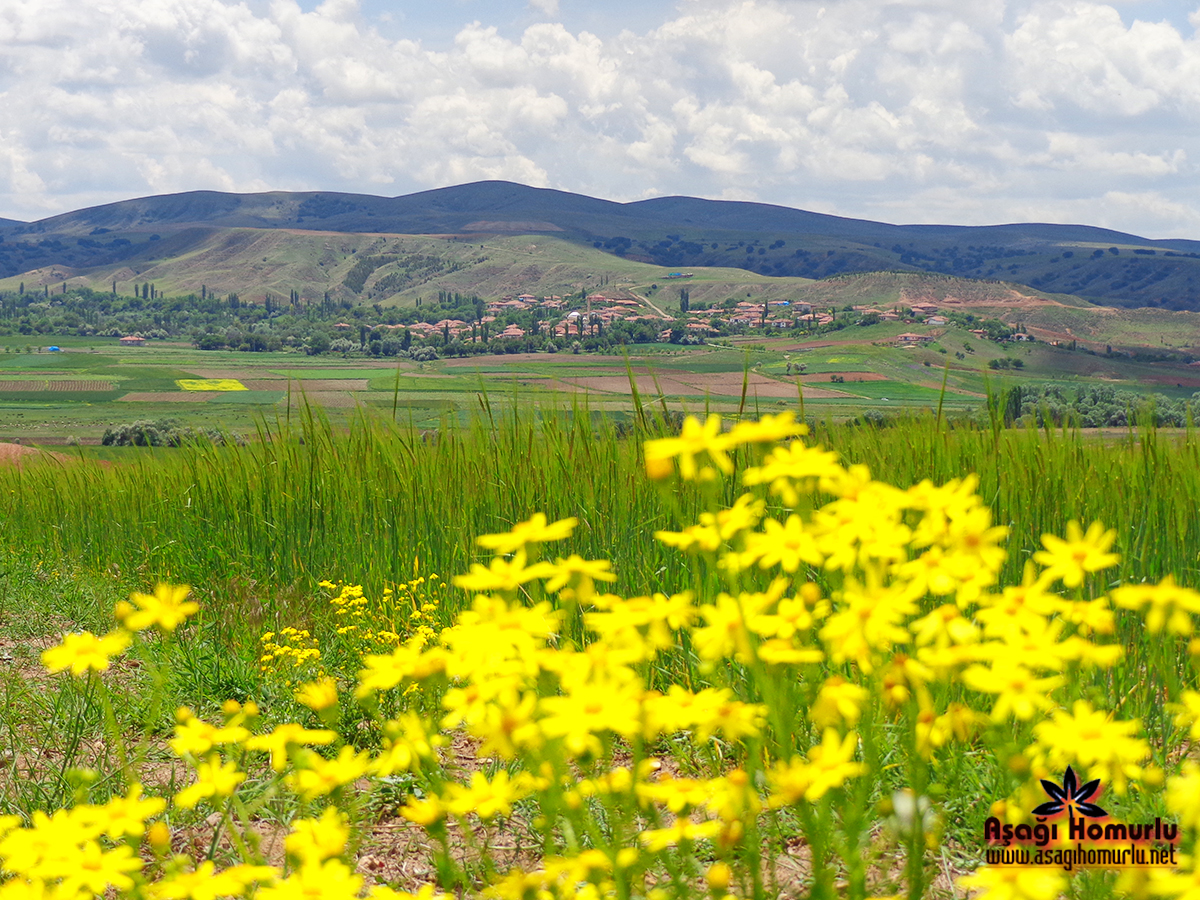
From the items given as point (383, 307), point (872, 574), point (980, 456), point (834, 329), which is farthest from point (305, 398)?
point (383, 307)

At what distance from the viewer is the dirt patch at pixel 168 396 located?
77.7 m

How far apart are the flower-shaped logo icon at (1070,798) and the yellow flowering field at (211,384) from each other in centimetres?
8801

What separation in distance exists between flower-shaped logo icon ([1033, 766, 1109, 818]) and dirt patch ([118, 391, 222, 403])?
79.9 metres

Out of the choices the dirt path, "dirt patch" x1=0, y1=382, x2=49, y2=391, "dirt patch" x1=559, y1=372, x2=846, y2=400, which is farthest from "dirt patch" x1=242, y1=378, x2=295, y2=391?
the dirt path

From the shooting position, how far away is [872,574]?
1.11 meters

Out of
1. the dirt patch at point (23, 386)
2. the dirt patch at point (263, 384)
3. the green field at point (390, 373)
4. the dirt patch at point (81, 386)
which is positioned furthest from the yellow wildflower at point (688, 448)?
the dirt patch at point (23, 386)

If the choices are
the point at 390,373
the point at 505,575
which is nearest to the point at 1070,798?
the point at 505,575

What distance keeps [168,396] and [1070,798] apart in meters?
89.9

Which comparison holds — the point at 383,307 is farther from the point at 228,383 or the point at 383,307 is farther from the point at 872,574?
the point at 872,574

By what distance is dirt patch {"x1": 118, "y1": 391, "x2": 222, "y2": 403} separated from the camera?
77.7 m

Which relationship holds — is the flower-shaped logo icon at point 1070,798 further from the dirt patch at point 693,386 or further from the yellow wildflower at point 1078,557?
the dirt patch at point 693,386

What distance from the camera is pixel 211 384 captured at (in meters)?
86.1

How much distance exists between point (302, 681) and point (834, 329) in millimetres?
96765

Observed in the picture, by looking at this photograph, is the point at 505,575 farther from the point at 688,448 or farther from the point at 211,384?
the point at 211,384
